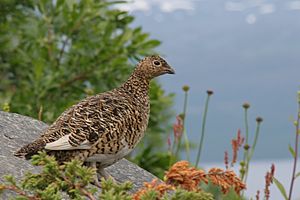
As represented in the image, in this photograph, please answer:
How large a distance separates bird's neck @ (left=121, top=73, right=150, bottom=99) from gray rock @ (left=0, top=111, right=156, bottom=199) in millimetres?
644

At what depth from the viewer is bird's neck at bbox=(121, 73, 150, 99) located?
4.84 m

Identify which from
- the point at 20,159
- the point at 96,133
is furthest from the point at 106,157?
the point at 20,159

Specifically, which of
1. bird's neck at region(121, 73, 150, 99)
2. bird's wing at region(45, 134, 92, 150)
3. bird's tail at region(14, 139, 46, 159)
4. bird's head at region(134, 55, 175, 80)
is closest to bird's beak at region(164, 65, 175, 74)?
bird's head at region(134, 55, 175, 80)

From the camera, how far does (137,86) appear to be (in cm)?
489

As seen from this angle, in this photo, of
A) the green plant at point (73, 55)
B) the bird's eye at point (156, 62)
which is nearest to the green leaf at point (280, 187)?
the bird's eye at point (156, 62)

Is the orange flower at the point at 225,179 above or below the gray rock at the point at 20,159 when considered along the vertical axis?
below

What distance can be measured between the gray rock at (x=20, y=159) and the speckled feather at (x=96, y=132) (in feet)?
0.40

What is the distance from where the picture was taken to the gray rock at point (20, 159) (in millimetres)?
4270

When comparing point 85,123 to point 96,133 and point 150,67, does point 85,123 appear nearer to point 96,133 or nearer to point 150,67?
point 96,133

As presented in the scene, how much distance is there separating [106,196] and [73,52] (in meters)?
6.54

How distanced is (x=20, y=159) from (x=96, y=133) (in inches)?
21.9

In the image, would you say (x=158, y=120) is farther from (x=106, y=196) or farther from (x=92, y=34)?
(x=106, y=196)

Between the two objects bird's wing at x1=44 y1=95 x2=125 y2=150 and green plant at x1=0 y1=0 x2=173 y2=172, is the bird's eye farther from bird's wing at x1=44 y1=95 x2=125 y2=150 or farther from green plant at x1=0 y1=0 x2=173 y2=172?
green plant at x1=0 y1=0 x2=173 y2=172

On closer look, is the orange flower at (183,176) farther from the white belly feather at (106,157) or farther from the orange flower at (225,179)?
the white belly feather at (106,157)
